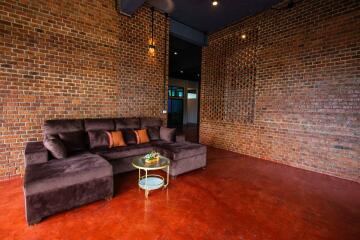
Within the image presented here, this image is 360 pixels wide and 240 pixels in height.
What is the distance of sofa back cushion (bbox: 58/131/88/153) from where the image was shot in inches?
121

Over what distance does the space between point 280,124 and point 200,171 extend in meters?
2.23

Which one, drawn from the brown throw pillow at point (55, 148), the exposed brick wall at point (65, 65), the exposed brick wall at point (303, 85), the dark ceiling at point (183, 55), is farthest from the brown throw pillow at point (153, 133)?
the dark ceiling at point (183, 55)

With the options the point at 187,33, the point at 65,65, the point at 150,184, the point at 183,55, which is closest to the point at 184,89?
the point at 183,55

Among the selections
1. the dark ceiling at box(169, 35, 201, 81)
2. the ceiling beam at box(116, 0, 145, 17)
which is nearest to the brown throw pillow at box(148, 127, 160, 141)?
the ceiling beam at box(116, 0, 145, 17)

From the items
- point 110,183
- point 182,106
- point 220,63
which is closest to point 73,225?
point 110,183

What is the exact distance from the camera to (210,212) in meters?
2.18

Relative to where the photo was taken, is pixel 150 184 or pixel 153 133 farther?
pixel 153 133

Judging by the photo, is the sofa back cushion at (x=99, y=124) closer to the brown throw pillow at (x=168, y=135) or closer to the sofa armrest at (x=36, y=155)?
the sofa armrest at (x=36, y=155)

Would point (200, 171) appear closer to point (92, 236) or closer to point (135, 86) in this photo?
point (92, 236)

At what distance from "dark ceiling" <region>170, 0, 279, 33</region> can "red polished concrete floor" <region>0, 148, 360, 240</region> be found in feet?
12.5

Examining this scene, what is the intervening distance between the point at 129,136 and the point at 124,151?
1.76ft

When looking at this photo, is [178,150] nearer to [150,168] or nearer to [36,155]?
[150,168]

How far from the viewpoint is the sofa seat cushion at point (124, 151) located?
10.2 feet

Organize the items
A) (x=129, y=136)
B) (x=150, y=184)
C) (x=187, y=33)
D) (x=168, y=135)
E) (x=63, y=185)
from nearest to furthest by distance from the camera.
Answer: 1. (x=63, y=185)
2. (x=150, y=184)
3. (x=129, y=136)
4. (x=168, y=135)
5. (x=187, y=33)
